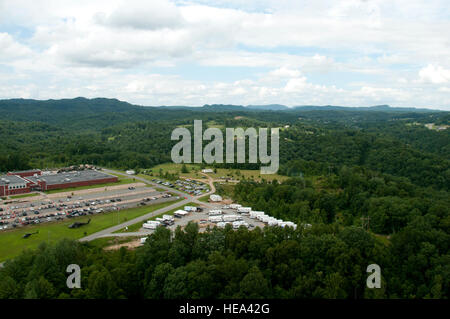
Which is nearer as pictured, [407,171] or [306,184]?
[306,184]

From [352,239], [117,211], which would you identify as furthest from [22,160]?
[352,239]

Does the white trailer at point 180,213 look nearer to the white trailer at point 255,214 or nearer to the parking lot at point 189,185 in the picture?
the white trailer at point 255,214

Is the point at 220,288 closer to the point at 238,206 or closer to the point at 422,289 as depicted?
the point at 422,289

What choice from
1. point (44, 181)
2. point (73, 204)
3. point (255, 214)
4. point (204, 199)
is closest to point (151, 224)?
point (255, 214)

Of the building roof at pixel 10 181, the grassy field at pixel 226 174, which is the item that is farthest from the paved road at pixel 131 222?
the building roof at pixel 10 181

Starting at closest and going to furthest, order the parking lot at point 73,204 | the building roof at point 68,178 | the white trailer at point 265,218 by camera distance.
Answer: the white trailer at point 265,218 < the parking lot at point 73,204 < the building roof at point 68,178

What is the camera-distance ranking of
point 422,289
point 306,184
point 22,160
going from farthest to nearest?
1. point 22,160
2. point 306,184
3. point 422,289

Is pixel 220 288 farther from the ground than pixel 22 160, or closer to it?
closer to it
